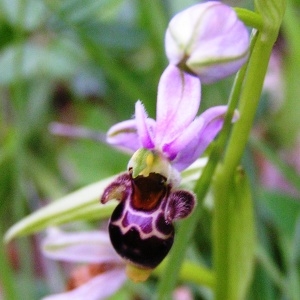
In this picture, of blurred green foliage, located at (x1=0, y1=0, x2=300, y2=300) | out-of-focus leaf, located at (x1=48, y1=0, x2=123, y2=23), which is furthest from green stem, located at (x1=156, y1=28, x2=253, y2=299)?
out-of-focus leaf, located at (x1=48, y1=0, x2=123, y2=23)

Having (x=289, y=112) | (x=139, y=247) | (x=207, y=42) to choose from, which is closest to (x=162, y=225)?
(x=139, y=247)

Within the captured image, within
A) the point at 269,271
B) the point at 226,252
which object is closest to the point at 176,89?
the point at 226,252

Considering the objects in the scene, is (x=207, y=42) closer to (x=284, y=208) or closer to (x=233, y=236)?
(x=233, y=236)

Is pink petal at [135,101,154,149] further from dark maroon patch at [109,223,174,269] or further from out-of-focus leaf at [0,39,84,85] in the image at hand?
out-of-focus leaf at [0,39,84,85]

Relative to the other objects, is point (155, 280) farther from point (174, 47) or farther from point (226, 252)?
point (174, 47)

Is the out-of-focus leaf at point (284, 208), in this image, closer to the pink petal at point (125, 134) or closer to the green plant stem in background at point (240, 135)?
the green plant stem in background at point (240, 135)

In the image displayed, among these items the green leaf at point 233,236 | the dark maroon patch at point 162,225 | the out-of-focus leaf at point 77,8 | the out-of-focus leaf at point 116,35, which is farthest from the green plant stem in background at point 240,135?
the out-of-focus leaf at point 116,35
